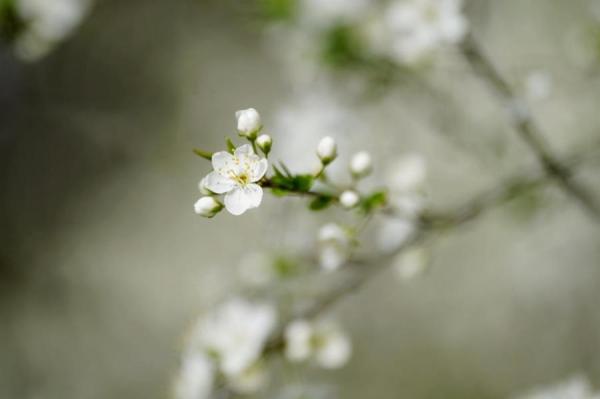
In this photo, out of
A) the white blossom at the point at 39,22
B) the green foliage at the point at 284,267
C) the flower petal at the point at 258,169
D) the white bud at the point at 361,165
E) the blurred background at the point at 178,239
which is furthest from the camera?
the blurred background at the point at 178,239

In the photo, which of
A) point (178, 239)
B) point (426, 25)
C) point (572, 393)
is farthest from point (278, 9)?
point (178, 239)

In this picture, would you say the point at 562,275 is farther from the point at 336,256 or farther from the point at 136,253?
the point at 136,253

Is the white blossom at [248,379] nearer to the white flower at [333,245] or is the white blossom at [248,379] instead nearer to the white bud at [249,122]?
the white flower at [333,245]

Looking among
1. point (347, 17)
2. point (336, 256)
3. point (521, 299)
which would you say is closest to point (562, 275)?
point (521, 299)

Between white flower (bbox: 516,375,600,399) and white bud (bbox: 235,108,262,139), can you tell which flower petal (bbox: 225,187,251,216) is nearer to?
white bud (bbox: 235,108,262,139)

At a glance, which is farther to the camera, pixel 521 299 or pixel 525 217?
pixel 521 299

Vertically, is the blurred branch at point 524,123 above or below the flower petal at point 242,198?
above

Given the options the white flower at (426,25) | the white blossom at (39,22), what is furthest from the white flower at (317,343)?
the white blossom at (39,22)
